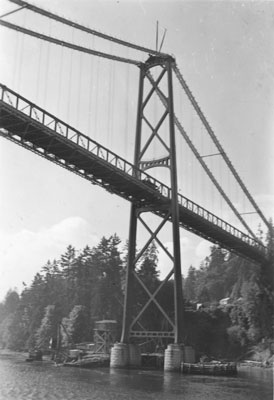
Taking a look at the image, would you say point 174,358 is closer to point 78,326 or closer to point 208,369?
point 208,369

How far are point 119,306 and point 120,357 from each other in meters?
33.5

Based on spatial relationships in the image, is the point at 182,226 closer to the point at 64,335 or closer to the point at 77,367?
the point at 77,367

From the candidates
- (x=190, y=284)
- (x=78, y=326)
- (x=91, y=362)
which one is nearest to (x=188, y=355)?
(x=91, y=362)

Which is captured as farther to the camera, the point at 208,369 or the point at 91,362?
the point at 91,362

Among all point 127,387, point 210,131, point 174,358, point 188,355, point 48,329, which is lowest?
point 127,387

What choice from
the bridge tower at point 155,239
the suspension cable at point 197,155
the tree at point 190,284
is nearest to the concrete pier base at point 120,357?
the bridge tower at point 155,239

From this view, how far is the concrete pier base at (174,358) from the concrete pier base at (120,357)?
412 cm

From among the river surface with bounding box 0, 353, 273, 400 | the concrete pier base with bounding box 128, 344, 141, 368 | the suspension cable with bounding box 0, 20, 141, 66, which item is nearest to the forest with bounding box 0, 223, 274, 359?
the concrete pier base with bounding box 128, 344, 141, 368

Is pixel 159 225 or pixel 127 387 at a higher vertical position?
pixel 159 225

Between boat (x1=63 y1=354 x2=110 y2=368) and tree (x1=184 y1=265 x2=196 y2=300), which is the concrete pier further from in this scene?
tree (x1=184 y1=265 x2=196 y2=300)

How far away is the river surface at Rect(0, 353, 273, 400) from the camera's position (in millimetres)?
29312

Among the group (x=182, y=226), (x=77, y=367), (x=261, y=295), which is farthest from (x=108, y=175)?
(x=261, y=295)

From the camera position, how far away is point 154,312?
2987 inches

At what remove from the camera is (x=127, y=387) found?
33.5 meters
